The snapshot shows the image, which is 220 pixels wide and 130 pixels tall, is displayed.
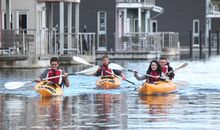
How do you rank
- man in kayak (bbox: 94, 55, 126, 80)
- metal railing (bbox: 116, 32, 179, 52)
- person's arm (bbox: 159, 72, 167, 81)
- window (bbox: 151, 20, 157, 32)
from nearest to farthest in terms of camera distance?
1. person's arm (bbox: 159, 72, 167, 81)
2. man in kayak (bbox: 94, 55, 126, 80)
3. metal railing (bbox: 116, 32, 179, 52)
4. window (bbox: 151, 20, 157, 32)

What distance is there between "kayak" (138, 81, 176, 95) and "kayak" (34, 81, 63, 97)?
2.55 meters

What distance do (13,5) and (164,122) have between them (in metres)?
Answer: 34.7

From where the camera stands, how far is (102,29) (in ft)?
206

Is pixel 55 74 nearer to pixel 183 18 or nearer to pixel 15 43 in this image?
pixel 15 43

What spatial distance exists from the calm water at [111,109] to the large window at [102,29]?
32207 millimetres

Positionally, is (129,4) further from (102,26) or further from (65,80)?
(65,80)

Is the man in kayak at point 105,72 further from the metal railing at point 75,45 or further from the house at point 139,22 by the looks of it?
the house at point 139,22

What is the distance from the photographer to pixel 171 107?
20562 millimetres

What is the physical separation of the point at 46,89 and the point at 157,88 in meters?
3.45

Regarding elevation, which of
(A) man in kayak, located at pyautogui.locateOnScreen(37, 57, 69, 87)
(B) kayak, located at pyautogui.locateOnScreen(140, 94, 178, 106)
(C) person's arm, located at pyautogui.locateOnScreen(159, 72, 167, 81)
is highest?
(A) man in kayak, located at pyautogui.locateOnScreen(37, 57, 69, 87)

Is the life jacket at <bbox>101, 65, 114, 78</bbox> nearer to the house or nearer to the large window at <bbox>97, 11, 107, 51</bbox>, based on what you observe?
the house

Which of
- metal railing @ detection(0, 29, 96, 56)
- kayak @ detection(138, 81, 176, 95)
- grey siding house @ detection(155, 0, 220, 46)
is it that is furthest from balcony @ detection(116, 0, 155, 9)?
kayak @ detection(138, 81, 176, 95)

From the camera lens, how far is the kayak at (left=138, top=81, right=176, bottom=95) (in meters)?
25.5

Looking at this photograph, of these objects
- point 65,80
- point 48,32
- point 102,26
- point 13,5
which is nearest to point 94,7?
point 102,26
